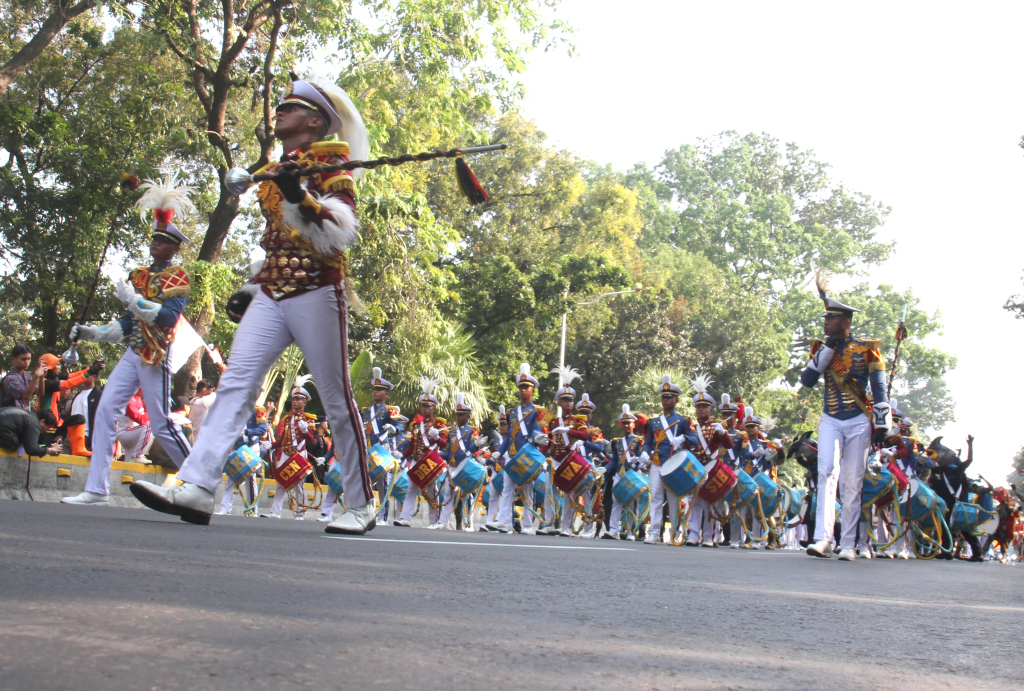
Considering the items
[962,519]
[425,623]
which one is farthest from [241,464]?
[425,623]

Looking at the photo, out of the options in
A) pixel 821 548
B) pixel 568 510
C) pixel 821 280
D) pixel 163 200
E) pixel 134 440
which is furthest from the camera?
pixel 568 510

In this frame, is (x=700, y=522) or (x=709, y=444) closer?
(x=709, y=444)

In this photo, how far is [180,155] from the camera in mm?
21156

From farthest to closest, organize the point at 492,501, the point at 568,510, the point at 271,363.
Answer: the point at 492,501 → the point at 568,510 → the point at 271,363

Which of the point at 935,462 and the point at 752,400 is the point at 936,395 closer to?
the point at 752,400

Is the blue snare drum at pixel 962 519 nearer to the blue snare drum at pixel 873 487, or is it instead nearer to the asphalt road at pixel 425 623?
the blue snare drum at pixel 873 487

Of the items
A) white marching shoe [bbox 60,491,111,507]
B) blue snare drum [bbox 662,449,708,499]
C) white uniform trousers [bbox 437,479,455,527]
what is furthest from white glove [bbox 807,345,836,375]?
white uniform trousers [bbox 437,479,455,527]

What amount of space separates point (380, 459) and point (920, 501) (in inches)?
272

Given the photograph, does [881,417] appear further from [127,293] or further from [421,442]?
[421,442]

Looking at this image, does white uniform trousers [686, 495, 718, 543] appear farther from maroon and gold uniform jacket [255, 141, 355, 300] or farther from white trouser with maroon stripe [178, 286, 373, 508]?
maroon and gold uniform jacket [255, 141, 355, 300]

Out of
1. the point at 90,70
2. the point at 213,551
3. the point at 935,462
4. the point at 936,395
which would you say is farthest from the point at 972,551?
the point at 936,395

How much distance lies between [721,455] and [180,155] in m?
11.8

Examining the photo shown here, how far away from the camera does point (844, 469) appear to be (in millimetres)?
10289

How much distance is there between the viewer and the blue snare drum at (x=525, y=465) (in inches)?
625
